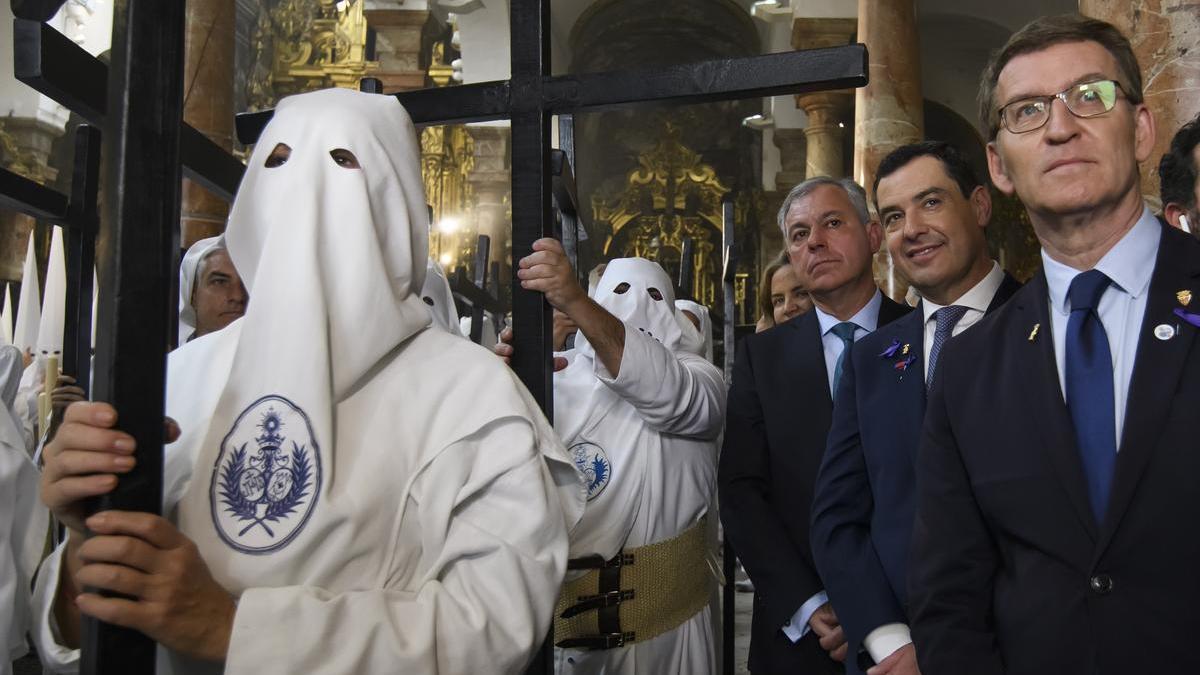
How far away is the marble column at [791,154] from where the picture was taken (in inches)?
689

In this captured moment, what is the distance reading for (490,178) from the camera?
51.6ft

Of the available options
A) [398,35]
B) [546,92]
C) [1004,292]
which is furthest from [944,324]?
[398,35]

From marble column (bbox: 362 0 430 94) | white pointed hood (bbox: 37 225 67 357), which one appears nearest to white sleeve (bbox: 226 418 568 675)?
white pointed hood (bbox: 37 225 67 357)

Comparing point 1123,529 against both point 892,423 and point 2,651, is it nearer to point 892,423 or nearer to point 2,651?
point 892,423

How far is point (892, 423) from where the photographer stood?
2.44m

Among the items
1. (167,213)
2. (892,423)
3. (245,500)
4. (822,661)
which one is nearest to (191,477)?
(245,500)

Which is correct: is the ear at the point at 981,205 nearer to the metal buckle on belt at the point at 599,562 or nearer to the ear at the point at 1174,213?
the ear at the point at 1174,213

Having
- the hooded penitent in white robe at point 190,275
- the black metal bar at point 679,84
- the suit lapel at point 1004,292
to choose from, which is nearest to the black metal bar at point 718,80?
the black metal bar at point 679,84

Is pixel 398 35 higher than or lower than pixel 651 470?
higher

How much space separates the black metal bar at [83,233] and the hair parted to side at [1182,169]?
10.9ft

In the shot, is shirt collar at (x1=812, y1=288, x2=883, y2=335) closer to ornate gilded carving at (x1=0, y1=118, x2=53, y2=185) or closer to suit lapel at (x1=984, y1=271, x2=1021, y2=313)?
suit lapel at (x1=984, y1=271, x2=1021, y2=313)

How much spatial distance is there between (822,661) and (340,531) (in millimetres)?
1706

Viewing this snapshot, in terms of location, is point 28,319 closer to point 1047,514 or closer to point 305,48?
point 1047,514

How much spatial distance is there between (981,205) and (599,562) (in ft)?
5.54
